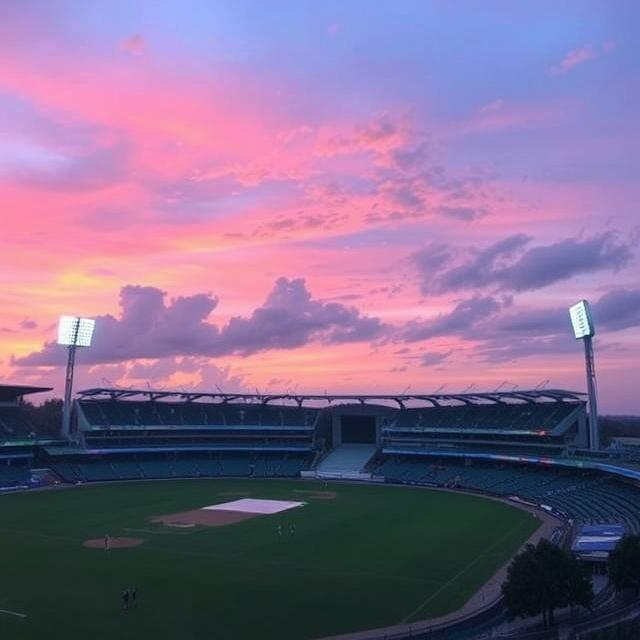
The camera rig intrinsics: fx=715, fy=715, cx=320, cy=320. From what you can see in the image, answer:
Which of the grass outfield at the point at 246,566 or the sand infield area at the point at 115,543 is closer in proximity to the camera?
the grass outfield at the point at 246,566

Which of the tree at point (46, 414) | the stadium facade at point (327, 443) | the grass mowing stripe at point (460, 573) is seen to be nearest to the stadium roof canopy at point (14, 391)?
the stadium facade at point (327, 443)

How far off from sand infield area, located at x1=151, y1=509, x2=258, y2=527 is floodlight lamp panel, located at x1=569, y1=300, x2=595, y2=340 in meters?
44.6

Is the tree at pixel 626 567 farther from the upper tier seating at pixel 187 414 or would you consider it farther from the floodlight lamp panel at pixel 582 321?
the upper tier seating at pixel 187 414

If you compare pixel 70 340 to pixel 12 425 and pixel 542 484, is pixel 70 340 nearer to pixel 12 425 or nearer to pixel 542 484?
pixel 12 425

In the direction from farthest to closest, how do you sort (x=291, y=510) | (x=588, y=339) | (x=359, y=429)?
1. (x=359, y=429)
2. (x=588, y=339)
3. (x=291, y=510)

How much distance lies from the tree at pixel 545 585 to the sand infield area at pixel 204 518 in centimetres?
3800

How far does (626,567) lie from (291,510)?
1768 inches

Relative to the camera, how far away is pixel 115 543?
5928 centimetres

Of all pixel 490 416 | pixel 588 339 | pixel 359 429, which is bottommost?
pixel 359 429

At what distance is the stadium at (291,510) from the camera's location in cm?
4016

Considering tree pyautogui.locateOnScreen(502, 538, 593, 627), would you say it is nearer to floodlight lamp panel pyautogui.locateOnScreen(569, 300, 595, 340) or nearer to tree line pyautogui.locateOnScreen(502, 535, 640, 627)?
tree line pyautogui.locateOnScreen(502, 535, 640, 627)

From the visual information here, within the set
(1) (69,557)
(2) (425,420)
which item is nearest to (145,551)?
(1) (69,557)

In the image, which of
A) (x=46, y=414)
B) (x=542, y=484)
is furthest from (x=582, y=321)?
(x=46, y=414)

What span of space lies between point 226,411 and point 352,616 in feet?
306
